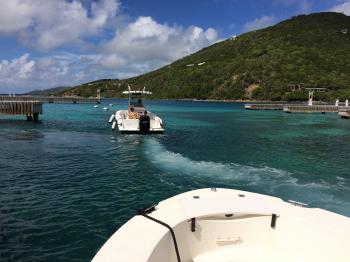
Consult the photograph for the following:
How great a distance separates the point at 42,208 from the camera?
575 inches

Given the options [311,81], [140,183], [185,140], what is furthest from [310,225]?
[311,81]

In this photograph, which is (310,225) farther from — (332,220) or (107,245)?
(107,245)

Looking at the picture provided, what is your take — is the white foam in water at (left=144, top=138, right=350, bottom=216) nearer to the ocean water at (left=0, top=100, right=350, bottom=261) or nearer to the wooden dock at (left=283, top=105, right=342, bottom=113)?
the ocean water at (left=0, top=100, right=350, bottom=261)

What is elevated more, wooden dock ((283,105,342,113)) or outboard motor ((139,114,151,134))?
outboard motor ((139,114,151,134))

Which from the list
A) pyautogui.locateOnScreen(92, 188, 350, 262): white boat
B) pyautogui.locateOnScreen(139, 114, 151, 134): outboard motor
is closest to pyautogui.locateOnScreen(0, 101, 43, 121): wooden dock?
pyautogui.locateOnScreen(139, 114, 151, 134): outboard motor

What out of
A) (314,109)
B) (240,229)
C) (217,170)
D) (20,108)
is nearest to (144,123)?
(217,170)

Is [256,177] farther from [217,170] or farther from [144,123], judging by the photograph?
[144,123]

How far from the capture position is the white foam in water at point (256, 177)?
56.6 ft

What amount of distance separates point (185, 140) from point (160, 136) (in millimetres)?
3519

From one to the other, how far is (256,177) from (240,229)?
13724mm

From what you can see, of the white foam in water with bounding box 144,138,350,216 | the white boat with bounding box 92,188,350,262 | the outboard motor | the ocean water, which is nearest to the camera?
the white boat with bounding box 92,188,350,262

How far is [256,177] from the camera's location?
2095cm

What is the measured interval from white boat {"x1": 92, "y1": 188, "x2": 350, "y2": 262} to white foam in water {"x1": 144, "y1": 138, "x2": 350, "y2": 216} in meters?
9.41

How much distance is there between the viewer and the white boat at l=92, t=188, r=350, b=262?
655 cm
